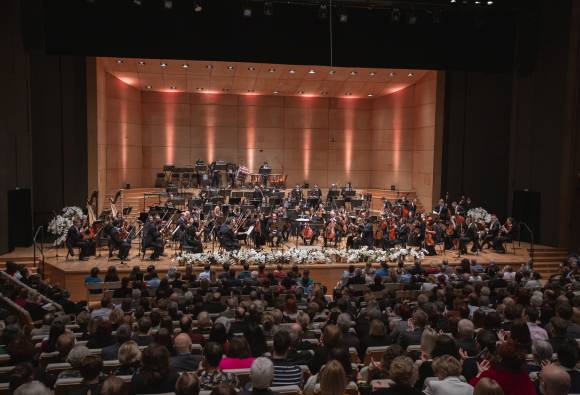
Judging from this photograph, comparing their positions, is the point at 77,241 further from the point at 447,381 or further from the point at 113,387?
the point at 447,381

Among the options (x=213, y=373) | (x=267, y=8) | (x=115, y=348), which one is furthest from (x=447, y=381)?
(x=267, y=8)

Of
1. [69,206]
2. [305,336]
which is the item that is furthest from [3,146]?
[305,336]

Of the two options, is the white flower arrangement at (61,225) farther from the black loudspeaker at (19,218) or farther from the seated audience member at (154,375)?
the seated audience member at (154,375)

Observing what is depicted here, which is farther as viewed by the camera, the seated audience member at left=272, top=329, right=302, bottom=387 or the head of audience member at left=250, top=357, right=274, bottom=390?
the seated audience member at left=272, top=329, right=302, bottom=387

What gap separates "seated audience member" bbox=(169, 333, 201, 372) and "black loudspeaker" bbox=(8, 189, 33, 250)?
1321 centimetres

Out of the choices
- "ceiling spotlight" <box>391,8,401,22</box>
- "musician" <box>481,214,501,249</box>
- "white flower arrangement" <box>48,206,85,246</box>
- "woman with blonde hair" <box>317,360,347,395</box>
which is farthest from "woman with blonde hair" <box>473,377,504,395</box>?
"ceiling spotlight" <box>391,8,401,22</box>

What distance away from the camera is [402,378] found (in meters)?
3.87

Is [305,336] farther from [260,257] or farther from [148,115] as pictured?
[148,115]

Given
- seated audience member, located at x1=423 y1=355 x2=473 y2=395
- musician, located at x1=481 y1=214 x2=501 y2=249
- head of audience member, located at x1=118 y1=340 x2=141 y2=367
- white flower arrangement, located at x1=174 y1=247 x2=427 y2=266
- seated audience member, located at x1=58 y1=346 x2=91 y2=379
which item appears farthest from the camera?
musician, located at x1=481 y1=214 x2=501 y2=249

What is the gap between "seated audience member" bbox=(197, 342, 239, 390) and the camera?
4.42 metres

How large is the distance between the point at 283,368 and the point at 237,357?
1.54 feet

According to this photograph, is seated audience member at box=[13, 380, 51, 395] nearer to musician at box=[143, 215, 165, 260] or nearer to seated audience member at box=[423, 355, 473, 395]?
seated audience member at box=[423, 355, 473, 395]

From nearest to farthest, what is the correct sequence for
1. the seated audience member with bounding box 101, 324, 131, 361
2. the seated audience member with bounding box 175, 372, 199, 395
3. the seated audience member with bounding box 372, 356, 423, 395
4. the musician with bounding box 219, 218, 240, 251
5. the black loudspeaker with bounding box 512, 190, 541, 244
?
the seated audience member with bounding box 175, 372, 199, 395, the seated audience member with bounding box 372, 356, 423, 395, the seated audience member with bounding box 101, 324, 131, 361, the musician with bounding box 219, 218, 240, 251, the black loudspeaker with bounding box 512, 190, 541, 244

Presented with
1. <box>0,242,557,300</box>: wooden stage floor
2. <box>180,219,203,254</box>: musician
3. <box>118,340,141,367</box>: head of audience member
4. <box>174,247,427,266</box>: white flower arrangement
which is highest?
<box>118,340,141,367</box>: head of audience member
